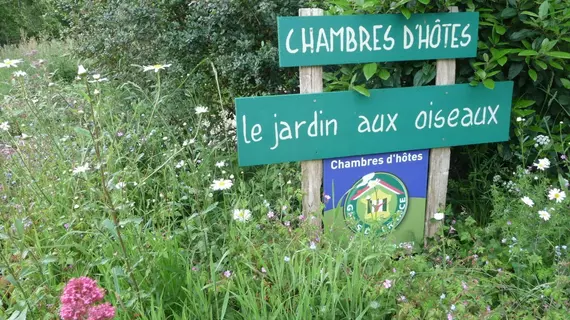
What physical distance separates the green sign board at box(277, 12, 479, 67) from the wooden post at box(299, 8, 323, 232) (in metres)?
0.07

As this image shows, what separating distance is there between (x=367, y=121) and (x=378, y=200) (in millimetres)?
446

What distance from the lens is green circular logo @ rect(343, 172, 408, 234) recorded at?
2.44 metres

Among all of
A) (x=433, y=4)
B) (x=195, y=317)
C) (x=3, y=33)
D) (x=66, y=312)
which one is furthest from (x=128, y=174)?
(x=3, y=33)

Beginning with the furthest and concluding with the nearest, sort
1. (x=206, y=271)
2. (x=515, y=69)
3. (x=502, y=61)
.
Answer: (x=515, y=69), (x=502, y=61), (x=206, y=271)

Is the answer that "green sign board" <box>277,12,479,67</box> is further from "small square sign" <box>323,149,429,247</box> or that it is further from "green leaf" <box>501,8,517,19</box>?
"small square sign" <box>323,149,429,247</box>

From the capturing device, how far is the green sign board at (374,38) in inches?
84.0

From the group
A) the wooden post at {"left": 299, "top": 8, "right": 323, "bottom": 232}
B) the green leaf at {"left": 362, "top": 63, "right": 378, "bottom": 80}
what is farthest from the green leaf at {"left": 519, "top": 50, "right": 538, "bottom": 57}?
the wooden post at {"left": 299, "top": 8, "right": 323, "bottom": 232}

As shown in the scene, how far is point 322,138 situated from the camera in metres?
2.29

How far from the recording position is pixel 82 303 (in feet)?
3.93

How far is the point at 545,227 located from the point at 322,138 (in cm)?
111

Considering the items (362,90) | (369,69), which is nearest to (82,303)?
(362,90)

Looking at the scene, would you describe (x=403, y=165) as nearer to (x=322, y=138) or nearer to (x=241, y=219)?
(x=322, y=138)

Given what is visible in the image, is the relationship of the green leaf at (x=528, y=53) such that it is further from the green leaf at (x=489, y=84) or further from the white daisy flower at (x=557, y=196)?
the white daisy flower at (x=557, y=196)

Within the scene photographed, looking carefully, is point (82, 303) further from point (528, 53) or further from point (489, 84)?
point (528, 53)
